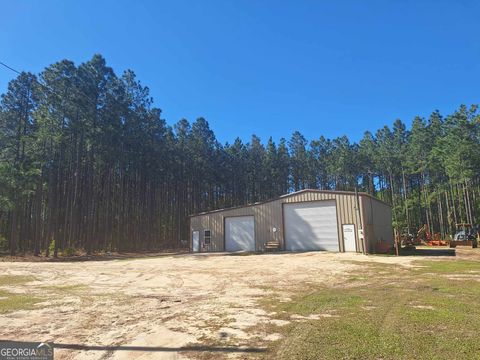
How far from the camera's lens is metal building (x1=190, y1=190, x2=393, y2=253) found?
22703 millimetres

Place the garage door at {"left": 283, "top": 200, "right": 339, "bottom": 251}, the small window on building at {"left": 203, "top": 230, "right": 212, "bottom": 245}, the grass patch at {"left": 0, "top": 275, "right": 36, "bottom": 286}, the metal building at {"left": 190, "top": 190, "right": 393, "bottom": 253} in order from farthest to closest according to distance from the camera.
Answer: the small window on building at {"left": 203, "top": 230, "right": 212, "bottom": 245}, the garage door at {"left": 283, "top": 200, "right": 339, "bottom": 251}, the metal building at {"left": 190, "top": 190, "right": 393, "bottom": 253}, the grass patch at {"left": 0, "top": 275, "right": 36, "bottom": 286}

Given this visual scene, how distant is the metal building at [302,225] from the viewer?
74.5 feet

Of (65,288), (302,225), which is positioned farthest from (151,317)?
(302,225)

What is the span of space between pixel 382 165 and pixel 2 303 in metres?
55.3

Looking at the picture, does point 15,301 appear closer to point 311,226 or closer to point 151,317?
point 151,317

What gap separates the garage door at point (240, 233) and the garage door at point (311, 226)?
309cm

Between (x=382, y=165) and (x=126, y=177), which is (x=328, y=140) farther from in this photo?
(x=126, y=177)

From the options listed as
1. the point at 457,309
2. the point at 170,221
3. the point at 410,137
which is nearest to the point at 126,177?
the point at 170,221

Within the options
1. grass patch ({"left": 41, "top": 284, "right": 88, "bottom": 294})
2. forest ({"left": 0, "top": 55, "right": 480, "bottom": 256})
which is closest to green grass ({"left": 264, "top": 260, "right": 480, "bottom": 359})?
grass patch ({"left": 41, "top": 284, "right": 88, "bottom": 294})

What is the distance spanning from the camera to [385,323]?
223 inches

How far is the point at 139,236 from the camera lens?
3844 cm

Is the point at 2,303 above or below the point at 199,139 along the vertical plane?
below

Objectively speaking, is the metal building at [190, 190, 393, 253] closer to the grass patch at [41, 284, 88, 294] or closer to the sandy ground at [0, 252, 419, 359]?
the sandy ground at [0, 252, 419, 359]

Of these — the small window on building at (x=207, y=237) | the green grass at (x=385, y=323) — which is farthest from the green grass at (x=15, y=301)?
the small window on building at (x=207, y=237)
